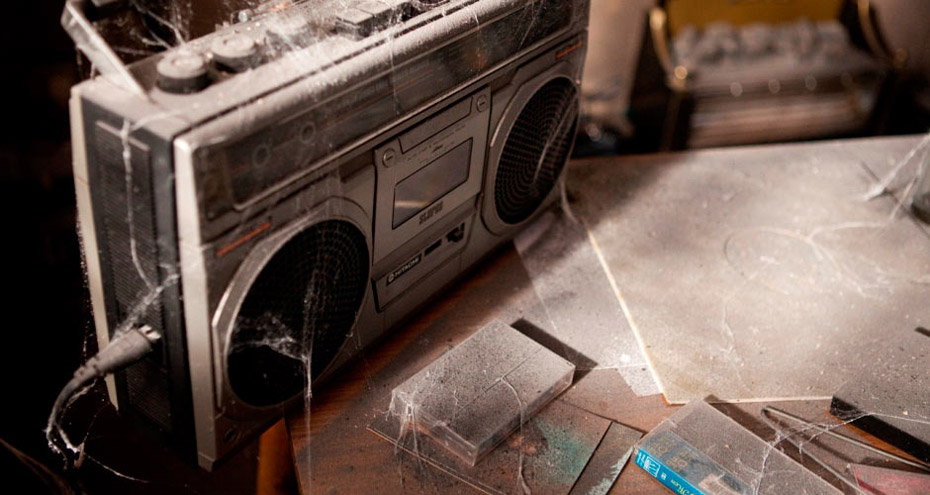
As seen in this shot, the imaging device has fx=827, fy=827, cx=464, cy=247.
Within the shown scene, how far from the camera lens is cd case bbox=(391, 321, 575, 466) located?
85 centimetres

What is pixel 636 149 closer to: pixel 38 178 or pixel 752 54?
pixel 752 54

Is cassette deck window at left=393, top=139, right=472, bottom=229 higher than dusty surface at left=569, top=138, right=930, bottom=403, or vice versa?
cassette deck window at left=393, top=139, right=472, bottom=229

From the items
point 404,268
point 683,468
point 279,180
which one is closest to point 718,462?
point 683,468

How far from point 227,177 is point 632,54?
6.24 feet

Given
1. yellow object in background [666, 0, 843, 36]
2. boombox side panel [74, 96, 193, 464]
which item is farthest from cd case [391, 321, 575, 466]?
yellow object in background [666, 0, 843, 36]

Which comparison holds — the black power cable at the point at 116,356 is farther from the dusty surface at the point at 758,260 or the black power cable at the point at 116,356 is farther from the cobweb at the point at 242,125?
the dusty surface at the point at 758,260

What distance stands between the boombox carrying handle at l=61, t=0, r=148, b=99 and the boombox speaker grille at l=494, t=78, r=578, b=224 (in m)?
0.47

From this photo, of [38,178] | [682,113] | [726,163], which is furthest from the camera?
[682,113]

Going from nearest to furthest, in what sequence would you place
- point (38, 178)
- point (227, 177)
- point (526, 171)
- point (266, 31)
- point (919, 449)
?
point (227, 177)
point (266, 31)
point (919, 449)
point (526, 171)
point (38, 178)

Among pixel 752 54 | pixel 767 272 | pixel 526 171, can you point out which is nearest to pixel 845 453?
pixel 767 272

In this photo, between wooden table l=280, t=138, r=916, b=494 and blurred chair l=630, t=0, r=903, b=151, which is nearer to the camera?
wooden table l=280, t=138, r=916, b=494

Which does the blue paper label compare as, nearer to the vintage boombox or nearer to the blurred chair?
the vintage boombox

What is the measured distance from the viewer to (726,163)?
1325 millimetres

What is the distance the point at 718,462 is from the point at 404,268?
39 cm
